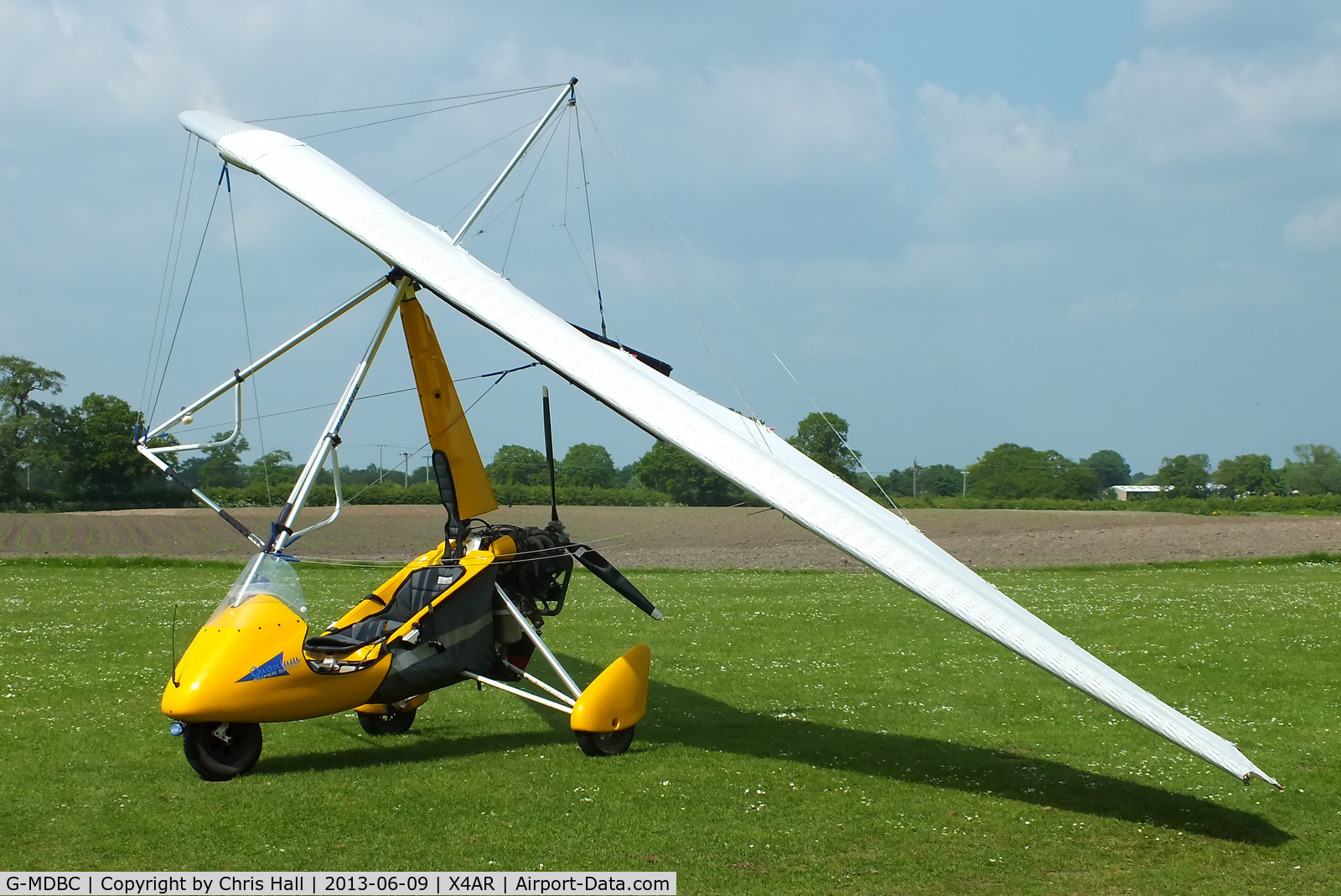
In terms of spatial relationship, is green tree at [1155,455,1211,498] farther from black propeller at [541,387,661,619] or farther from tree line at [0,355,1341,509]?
black propeller at [541,387,661,619]

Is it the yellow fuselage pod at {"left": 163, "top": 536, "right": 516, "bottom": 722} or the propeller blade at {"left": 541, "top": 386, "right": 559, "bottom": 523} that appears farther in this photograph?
the propeller blade at {"left": 541, "top": 386, "right": 559, "bottom": 523}

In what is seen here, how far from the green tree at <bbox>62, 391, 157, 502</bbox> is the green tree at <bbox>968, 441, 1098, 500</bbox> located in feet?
131

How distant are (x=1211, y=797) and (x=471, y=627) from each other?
5632mm

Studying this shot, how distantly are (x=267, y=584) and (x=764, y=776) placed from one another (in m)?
3.92

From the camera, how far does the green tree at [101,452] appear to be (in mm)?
41812

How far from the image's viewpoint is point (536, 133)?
10.3m

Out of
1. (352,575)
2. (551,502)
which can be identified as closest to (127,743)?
(551,502)

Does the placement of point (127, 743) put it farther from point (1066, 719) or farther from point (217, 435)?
point (1066, 719)

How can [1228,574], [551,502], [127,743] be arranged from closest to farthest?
[127,743] → [551,502] → [1228,574]

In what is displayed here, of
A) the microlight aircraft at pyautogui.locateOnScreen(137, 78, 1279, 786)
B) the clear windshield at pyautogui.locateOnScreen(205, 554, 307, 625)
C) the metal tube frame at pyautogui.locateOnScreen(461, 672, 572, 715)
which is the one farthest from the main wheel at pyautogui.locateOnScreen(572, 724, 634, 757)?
the clear windshield at pyautogui.locateOnScreen(205, 554, 307, 625)

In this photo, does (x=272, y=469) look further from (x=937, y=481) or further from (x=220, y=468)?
(x=937, y=481)

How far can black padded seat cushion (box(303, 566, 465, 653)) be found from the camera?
8.34 m

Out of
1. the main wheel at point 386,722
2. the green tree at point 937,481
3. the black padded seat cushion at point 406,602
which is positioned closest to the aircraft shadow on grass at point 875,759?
the main wheel at point 386,722

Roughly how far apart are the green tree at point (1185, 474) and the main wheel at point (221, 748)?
67.1m
